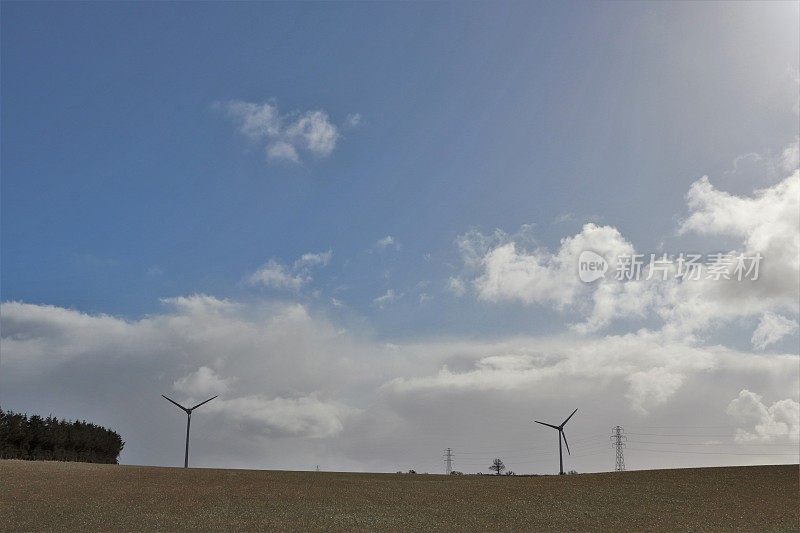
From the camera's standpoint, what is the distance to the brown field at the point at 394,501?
49.7 m

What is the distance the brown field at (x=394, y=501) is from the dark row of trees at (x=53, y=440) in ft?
186

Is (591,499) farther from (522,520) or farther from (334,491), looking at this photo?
(334,491)

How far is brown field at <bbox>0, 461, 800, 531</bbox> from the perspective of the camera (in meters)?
49.7

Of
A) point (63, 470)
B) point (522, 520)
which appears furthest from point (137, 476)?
point (522, 520)

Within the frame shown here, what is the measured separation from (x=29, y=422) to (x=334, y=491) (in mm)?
99558

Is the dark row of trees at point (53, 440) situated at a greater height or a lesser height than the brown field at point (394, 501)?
greater

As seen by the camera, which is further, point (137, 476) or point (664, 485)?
point (137, 476)

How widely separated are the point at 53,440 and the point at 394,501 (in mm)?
107515

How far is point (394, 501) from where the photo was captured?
61844 millimetres

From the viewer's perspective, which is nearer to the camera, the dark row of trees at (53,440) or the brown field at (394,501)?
the brown field at (394,501)

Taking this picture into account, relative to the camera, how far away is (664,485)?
7081 cm

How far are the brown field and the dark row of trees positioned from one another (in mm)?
56545

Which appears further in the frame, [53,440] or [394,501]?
[53,440]

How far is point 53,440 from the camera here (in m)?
144
